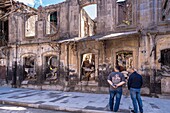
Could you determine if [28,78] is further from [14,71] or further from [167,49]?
[167,49]

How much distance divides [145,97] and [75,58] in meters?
5.51

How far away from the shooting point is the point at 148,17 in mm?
9930

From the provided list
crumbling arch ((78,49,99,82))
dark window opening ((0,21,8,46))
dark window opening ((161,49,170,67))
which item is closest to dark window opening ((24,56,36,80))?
dark window opening ((0,21,8,46))

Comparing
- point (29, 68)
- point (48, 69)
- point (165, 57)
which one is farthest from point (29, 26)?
point (165, 57)

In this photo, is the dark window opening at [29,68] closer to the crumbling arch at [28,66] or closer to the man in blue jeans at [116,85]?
the crumbling arch at [28,66]

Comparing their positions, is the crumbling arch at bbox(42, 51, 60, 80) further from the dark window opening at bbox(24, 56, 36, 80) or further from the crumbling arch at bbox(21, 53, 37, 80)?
the dark window opening at bbox(24, 56, 36, 80)

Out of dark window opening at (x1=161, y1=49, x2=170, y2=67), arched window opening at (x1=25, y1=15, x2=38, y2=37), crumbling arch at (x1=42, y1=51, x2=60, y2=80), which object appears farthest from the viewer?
arched window opening at (x1=25, y1=15, x2=38, y2=37)

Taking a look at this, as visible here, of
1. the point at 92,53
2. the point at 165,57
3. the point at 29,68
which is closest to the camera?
the point at 165,57

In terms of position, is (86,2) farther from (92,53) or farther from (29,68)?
(29,68)

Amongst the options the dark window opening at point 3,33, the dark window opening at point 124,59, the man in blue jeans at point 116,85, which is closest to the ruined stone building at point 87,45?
the dark window opening at point 124,59

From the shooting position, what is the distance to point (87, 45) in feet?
38.5

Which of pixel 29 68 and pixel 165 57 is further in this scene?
pixel 29 68

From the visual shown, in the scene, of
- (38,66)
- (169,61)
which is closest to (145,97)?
(169,61)

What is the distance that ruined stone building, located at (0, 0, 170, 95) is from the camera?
374 inches
